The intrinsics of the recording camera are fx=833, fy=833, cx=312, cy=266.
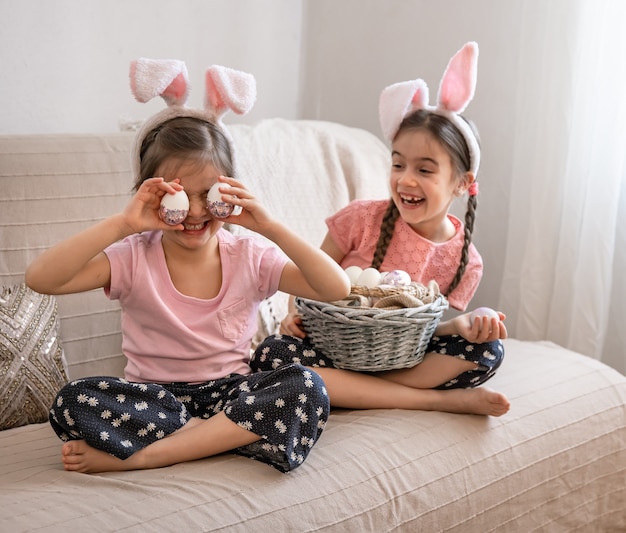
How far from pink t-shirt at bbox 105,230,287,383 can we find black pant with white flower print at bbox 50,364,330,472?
0.36 feet

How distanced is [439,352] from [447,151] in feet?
1.41

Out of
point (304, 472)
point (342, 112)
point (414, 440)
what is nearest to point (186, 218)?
point (304, 472)

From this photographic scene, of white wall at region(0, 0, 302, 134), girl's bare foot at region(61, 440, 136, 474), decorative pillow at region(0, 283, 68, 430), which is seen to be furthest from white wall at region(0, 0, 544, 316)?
girl's bare foot at region(61, 440, 136, 474)

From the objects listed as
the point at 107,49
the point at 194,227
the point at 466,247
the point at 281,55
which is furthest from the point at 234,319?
the point at 281,55

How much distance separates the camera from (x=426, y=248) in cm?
184

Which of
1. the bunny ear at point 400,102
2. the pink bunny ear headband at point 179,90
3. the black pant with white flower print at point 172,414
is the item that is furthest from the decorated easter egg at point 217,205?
the bunny ear at point 400,102

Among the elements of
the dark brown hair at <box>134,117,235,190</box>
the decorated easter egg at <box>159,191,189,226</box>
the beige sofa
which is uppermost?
the dark brown hair at <box>134,117,235,190</box>

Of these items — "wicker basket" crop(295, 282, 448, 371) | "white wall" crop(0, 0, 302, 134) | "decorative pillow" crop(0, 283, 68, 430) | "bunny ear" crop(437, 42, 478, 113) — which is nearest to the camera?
"wicker basket" crop(295, 282, 448, 371)

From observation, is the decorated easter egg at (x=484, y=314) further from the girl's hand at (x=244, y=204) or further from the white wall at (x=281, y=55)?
the white wall at (x=281, y=55)

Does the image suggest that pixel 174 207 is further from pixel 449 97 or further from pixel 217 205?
pixel 449 97

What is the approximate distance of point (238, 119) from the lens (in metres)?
2.72

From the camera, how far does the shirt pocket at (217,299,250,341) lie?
1575 millimetres

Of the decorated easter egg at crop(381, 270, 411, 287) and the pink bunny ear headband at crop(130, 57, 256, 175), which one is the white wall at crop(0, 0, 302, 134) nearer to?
the pink bunny ear headband at crop(130, 57, 256, 175)

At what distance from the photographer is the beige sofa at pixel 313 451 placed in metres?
1.27
